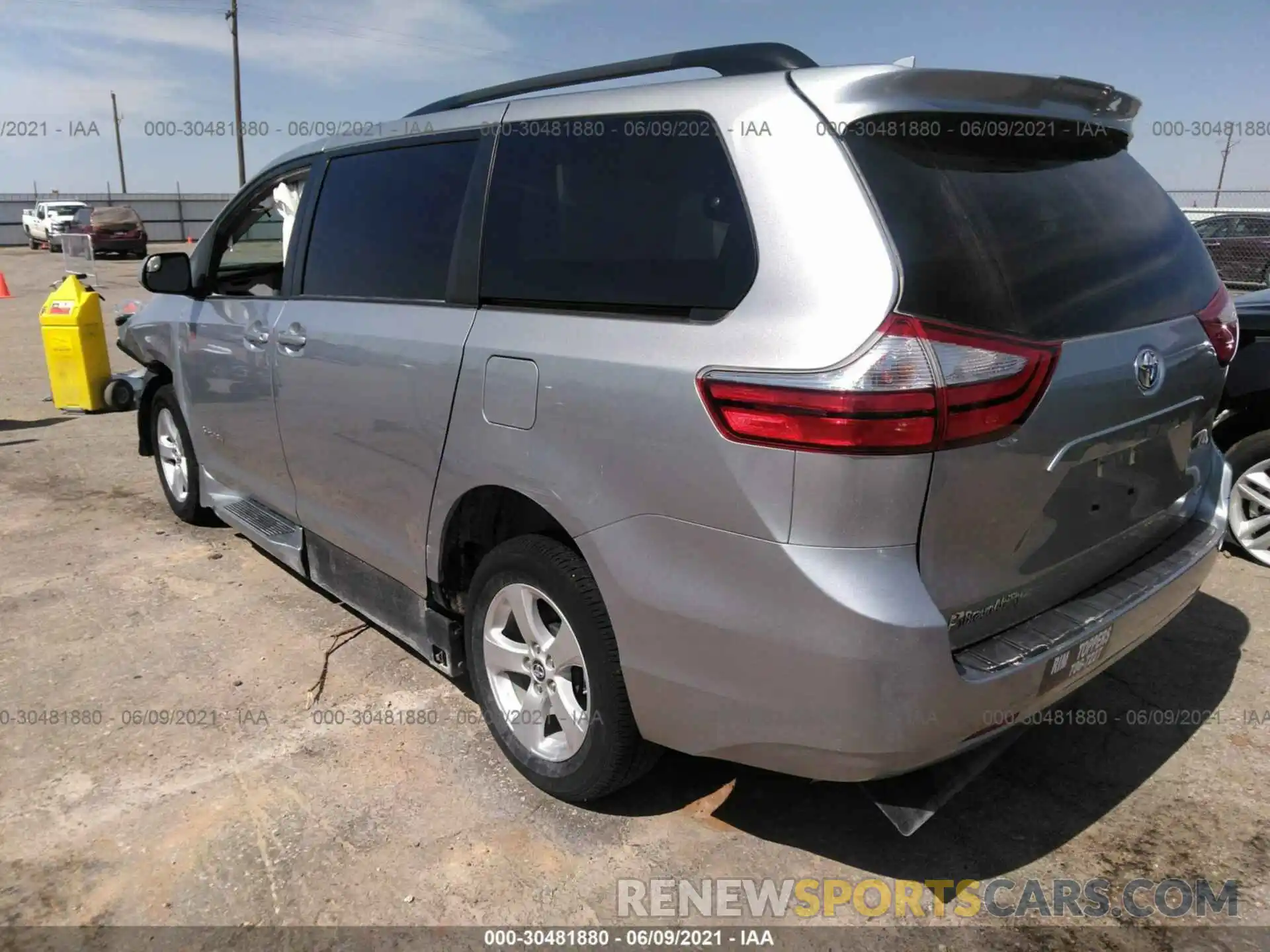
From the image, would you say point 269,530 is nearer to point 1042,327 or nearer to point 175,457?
point 175,457

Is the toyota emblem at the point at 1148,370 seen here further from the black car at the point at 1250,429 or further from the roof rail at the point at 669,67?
the black car at the point at 1250,429

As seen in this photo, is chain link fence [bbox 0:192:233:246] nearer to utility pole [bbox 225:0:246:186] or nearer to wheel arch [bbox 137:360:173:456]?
utility pole [bbox 225:0:246:186]

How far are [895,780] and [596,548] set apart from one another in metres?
0.92

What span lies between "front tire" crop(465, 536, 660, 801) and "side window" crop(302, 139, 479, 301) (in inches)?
36.7

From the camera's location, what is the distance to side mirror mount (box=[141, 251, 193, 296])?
427 centimetres

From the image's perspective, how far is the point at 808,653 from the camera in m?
1.92

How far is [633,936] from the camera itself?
2.26 metres

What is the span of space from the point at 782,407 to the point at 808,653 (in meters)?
0.52

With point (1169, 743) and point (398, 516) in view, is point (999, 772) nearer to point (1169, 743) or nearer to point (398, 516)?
point (1169, 743)

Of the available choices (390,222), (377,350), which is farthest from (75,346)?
(377,350)

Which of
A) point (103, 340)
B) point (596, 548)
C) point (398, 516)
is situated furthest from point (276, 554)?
point (103, 340)

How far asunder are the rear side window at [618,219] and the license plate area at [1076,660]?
1.12 meters

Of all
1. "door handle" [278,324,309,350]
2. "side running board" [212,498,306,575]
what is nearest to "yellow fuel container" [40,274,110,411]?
"side running board" [212,498,306,575]

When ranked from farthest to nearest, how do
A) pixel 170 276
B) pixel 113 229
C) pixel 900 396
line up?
pixel 113 229
pixel 170 276
pixel 900 396
